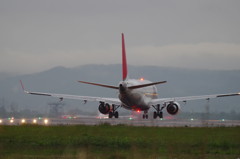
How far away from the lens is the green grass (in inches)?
1079

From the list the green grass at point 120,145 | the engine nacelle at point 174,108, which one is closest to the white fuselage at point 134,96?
the engine nacelle at point 174,108

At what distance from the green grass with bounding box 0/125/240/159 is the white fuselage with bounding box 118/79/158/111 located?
995 inches

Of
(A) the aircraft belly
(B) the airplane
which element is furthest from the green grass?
(A) the aircraft belly

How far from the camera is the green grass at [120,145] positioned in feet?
89.9

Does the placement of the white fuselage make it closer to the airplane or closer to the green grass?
the airplane

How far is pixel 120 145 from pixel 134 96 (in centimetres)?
3740

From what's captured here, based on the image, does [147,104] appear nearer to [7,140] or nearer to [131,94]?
[131,94]

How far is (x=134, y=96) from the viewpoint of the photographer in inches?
2751

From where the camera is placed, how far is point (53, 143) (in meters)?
33.0

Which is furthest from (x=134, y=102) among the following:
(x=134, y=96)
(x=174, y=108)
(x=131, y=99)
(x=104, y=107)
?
(x=174, y=108)

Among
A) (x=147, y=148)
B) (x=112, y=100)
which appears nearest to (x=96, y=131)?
(x=147, y=148)

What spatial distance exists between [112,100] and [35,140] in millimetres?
39096

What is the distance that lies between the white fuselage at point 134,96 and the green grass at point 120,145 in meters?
25.3

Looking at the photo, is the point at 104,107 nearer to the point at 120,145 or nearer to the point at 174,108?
the point at 174,108
